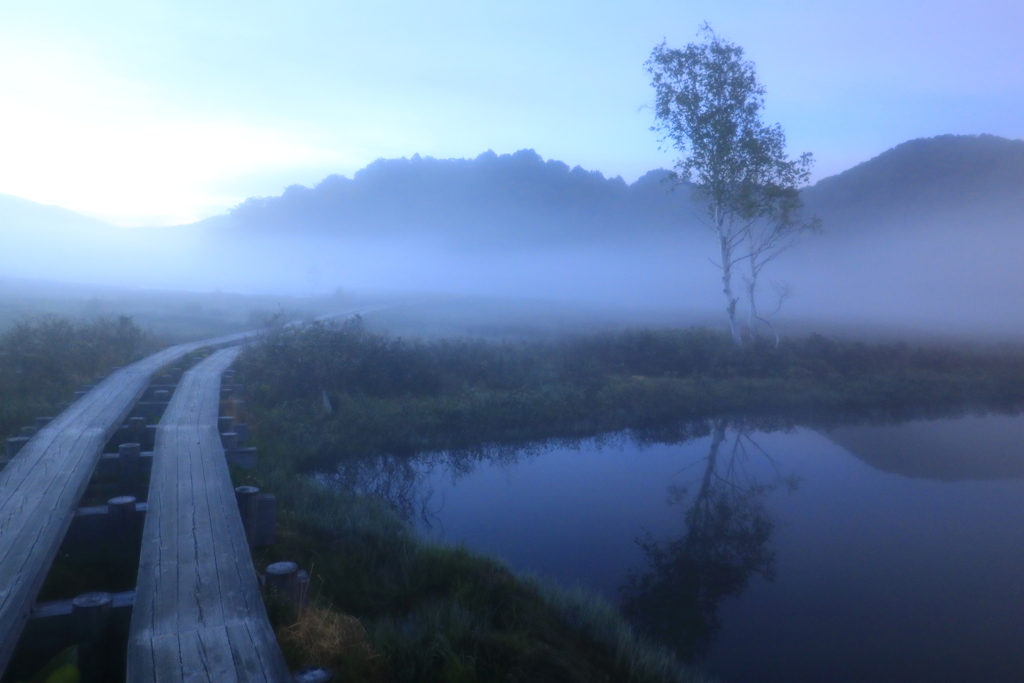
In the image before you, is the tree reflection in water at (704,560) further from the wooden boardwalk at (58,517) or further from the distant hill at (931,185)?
the distant hill at (931,185)

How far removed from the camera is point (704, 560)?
9820 millimetres

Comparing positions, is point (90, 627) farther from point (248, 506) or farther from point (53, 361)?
point (53, 361)

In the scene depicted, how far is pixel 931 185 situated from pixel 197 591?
100200mm

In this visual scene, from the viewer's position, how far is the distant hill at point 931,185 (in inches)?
3063

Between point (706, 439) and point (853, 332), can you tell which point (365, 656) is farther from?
point (853, 332)

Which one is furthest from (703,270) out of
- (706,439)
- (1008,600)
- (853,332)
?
(1008,600)

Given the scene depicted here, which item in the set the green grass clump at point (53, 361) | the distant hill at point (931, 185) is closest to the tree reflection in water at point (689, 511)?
the green grass clump at point (53, 361)

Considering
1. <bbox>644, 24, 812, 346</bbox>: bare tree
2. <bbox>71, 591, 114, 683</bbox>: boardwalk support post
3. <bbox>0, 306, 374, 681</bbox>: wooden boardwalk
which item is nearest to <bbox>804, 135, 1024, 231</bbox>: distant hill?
<bbox>644, 24, 812, 346</bbox>: bare tree

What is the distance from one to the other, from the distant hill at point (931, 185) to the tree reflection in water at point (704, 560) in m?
67.4

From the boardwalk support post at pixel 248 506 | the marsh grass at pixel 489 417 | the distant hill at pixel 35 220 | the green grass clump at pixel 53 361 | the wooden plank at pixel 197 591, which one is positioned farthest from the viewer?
the distant hill at pixel 35 220

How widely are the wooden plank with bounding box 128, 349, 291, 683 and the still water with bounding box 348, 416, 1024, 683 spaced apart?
376 centimetres

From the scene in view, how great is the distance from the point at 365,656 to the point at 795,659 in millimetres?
4518

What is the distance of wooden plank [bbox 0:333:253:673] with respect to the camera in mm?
5062

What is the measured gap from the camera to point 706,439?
56.4 feet
